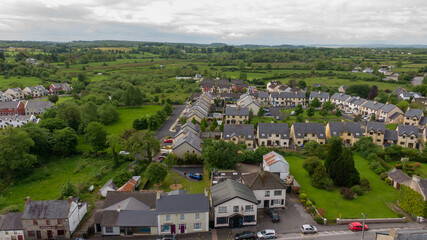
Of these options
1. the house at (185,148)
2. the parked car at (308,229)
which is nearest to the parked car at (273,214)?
the parked car at (308,229)

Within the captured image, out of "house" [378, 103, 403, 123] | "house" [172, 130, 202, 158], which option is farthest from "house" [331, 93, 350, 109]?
"house" [172, 130, 202, 158]

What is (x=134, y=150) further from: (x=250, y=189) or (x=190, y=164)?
(x=250, y=189)

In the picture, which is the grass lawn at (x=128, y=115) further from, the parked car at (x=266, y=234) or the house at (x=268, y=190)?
the parked car at (x=266, y=234)

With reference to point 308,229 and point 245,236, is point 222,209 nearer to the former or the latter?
point 245,236

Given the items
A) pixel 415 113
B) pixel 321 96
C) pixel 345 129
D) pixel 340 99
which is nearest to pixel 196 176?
pixel 345 129

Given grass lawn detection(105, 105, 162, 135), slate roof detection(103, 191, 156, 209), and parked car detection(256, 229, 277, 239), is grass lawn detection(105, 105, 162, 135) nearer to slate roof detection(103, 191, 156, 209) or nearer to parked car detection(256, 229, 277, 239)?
slate roof detection(103, 191, 156, 209)

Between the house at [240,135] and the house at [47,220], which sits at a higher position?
the house at [240,135]
